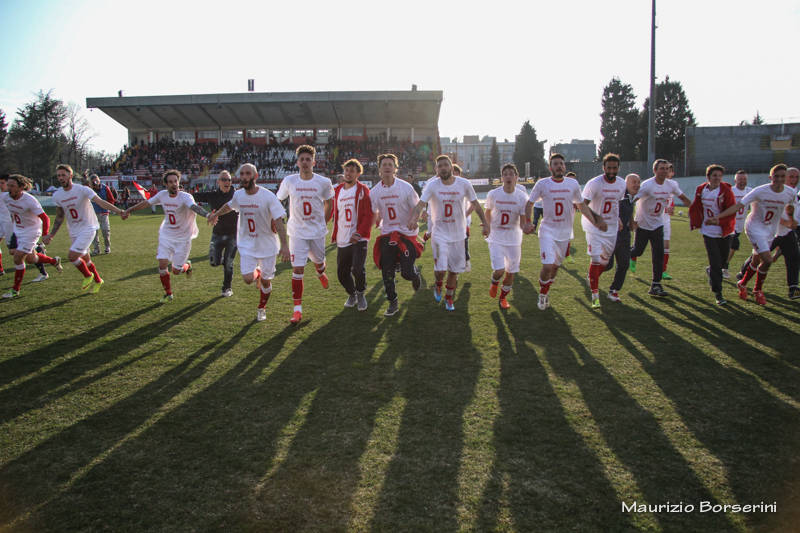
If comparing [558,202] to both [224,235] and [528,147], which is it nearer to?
[224,235]

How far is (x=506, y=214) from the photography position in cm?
696

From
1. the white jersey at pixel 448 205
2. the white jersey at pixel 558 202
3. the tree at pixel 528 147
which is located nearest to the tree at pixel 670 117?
the tree at pixel 528 147

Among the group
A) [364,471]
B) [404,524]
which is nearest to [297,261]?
[364,471]

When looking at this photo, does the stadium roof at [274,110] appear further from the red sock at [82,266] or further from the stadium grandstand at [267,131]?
the red sock at [82,266]

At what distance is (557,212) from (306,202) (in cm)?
357

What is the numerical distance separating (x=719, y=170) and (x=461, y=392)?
6548 millimetres

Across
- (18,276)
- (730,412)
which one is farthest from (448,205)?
(18,276)

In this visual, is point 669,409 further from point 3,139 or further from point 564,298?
point 3,139

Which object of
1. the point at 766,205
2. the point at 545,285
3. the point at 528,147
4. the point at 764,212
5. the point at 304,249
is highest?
the point at 528,147

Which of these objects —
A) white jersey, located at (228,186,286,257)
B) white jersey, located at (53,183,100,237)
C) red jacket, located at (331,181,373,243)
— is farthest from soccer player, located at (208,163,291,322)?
white jersey, located at (53,183,100,237)

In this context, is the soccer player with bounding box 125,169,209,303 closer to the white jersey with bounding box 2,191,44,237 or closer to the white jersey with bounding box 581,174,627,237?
the white jersey with bounding box 2,191,44,237

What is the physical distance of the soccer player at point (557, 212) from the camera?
22.5ft

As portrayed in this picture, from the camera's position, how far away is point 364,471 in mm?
3053

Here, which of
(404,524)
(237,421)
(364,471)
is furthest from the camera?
(237,421)
